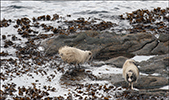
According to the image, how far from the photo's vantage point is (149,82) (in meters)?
7.86

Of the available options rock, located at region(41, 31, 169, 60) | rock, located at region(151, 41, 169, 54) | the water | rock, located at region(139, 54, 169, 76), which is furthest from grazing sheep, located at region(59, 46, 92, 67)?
rock, located at region(151, 41, 169, 54)

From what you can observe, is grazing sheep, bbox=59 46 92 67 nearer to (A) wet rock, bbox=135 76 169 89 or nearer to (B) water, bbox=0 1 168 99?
(B) water, bbox=0 1 168 99

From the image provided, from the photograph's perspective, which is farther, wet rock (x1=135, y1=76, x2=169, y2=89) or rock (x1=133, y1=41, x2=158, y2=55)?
rock (x1=133, y1=41, x2=158, y2=55)

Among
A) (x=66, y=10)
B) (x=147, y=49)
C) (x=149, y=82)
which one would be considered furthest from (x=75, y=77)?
(x=66, y=10)

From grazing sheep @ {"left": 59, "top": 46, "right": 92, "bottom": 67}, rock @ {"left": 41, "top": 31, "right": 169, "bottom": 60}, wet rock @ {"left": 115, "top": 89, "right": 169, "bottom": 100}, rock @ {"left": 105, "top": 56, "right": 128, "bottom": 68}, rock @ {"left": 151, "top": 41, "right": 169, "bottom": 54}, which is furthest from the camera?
rock @ {"left": 41, "top": 31, "right": 169, "bottom": 60}

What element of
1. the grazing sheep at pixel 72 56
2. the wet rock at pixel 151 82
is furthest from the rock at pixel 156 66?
the grazing sheep at pixel 72 56

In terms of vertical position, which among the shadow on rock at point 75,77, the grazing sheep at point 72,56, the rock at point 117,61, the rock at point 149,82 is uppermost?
the grazing sheep at point 72,56

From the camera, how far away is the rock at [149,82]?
25.4ft

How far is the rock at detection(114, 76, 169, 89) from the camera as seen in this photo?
25.4ft

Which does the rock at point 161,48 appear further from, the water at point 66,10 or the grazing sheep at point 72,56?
the grazing sheep at point 72,56

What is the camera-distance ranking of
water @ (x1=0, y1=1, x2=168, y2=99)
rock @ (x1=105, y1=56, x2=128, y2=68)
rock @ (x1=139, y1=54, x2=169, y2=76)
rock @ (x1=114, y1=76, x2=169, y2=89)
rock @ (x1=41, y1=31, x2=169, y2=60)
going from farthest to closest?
water @ (x1=0, y1=1, x2=168, y2=99) → rock @ (x1=41, y1=31, x2=169, y2=60) → rock @ (x1=105, y1=56, x2=128, y2=68) → rock @ (x1=139, y1=54, x2=169, y2=76) → rock @ (x1=114, y1=76, x2=169, y2=89)

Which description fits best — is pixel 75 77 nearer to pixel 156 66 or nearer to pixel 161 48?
pixel 156 66

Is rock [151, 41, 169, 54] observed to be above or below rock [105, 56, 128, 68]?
above

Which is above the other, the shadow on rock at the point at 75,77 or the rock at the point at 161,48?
the rock at the point at 161,48
